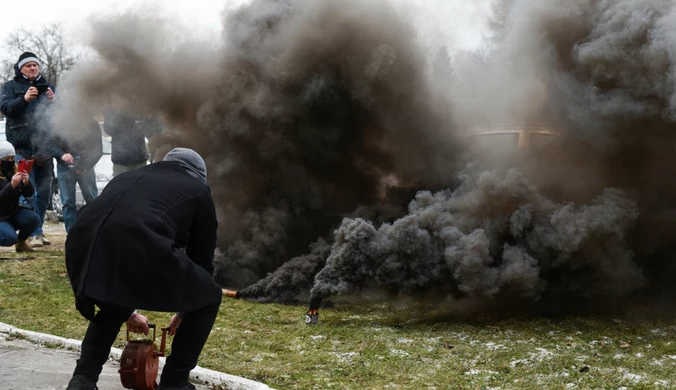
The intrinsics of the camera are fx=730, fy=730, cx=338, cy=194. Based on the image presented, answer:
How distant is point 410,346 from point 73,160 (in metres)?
6.49

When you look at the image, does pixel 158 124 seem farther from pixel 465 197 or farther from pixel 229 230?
pixel 465 197

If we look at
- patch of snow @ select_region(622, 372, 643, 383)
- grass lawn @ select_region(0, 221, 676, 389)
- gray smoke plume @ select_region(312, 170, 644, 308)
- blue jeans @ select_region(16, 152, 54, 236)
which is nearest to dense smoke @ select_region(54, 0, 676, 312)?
gray smoke plume @ select_region(312, 170, 644, 308)

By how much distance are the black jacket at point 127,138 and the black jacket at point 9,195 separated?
3.15 meters

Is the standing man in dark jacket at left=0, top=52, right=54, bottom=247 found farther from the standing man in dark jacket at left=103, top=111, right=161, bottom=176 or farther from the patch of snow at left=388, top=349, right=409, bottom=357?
the patch of snow at left=388, top=349, right=409, bottom=357

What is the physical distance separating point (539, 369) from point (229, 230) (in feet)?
17.1

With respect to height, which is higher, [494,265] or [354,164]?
[354,164]

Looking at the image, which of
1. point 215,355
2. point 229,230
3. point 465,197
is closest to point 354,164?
point 229,230

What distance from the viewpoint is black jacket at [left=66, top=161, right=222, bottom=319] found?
371 centimetres

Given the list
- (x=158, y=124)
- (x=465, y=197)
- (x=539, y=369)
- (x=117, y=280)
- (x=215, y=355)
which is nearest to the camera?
(x=117, y=280)

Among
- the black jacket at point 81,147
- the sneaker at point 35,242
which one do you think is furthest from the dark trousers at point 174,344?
the sneaker at point 35,242

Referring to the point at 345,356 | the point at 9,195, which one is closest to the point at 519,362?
the point at 345,356

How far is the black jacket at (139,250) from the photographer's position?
3.71 metres

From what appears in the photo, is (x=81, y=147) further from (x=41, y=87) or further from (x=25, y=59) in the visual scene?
(x=25, y=59)

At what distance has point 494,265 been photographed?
6.70 metres
